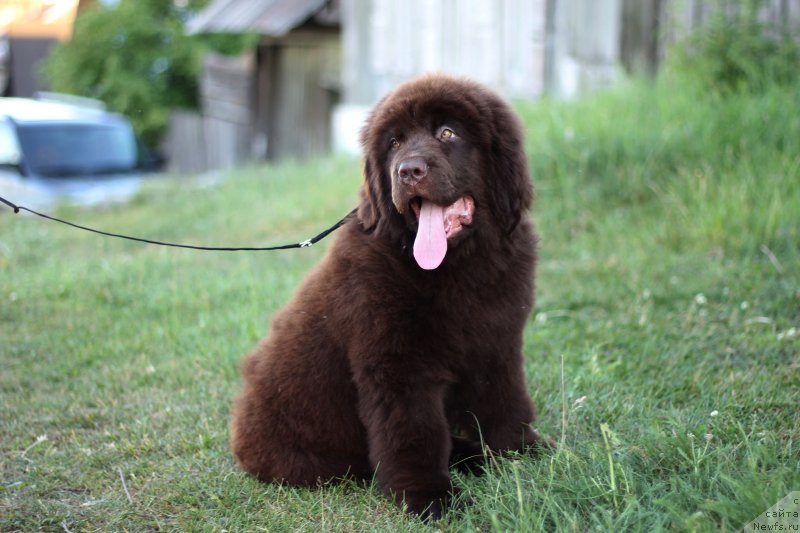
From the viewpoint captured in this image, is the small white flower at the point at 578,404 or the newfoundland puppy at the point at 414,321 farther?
the small white flower at the point at 578,404

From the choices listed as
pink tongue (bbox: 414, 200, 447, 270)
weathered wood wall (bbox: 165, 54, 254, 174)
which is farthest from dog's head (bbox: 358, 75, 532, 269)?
weathered wood wall (bbox: 165, 54, 254, 174)

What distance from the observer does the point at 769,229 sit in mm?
5781

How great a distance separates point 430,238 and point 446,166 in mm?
269

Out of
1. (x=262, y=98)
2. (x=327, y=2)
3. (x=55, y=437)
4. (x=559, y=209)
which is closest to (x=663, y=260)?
(x=559, y=209)

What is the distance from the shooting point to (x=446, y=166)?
2.93m

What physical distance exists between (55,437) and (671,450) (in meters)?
2.80

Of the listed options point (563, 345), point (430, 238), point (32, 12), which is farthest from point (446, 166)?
point (32, 12)

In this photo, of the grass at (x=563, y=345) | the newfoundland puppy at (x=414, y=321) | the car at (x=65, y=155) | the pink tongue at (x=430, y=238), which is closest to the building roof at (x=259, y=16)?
the car at (x=65, y=155)

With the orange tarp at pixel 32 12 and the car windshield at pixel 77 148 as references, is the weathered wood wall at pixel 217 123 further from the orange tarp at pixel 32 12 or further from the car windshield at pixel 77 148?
the car windshield at pixel 77 148

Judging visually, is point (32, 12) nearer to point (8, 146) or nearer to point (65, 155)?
point (65, 155)

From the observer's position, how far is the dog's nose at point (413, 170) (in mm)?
2844

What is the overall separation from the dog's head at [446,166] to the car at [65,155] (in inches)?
358

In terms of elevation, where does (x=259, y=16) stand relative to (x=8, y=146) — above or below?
above

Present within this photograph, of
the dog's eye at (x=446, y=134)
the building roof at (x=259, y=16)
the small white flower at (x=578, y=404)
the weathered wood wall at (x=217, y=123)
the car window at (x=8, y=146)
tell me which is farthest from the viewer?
the weathered wood wall at (x=217, y=123)
